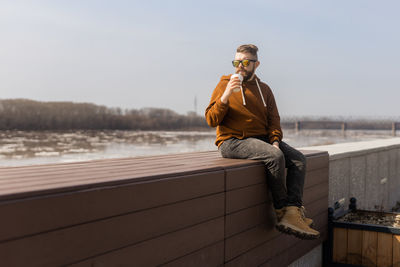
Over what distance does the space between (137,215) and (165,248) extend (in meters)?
0.29

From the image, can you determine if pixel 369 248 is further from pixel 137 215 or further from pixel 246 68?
pixel 137 215

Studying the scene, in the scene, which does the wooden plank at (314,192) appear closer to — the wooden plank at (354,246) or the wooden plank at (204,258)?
the wooden plank at (354,246)

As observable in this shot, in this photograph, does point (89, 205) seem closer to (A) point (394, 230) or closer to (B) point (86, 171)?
(B) point (86, 171)

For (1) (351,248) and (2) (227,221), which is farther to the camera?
(1) (351,248)

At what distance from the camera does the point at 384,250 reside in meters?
3.93

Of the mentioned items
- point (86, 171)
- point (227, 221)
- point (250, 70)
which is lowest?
point (227, 221)

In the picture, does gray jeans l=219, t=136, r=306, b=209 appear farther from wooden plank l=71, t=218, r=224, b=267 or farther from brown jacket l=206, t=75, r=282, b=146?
wooden plank l=71, t=218, r=224, b=267

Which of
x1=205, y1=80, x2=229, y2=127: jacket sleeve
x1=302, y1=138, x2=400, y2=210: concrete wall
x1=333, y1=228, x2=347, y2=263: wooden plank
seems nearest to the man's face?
Result: x1=205, y1=80, x2=229, y2=127: jacket sleeve

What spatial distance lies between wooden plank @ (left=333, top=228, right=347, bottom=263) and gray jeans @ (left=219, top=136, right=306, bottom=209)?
1.33m

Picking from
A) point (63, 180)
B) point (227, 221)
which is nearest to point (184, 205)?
point (227, 221)

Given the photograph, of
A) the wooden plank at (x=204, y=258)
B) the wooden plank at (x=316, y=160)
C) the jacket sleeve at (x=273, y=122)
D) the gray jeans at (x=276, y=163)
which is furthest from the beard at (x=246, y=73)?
the wooden plank at (x=204, y=258)

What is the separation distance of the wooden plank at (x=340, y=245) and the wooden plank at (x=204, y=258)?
6.63 feet

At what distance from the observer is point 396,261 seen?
3.86m

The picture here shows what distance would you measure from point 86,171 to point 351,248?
2.96 metres
